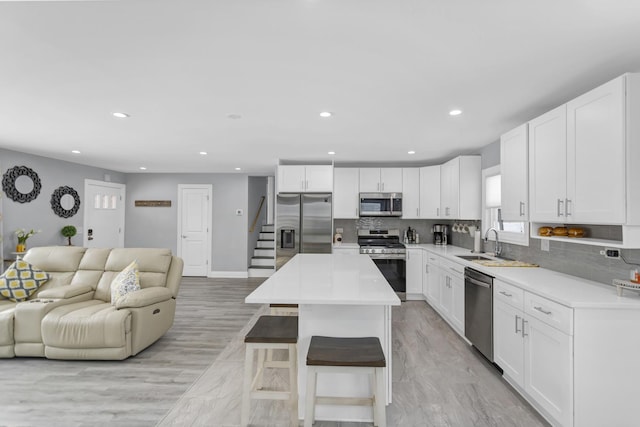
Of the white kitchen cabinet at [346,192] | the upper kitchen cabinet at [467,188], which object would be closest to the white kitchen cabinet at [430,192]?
the upper kitchen cabinet at [467,188]

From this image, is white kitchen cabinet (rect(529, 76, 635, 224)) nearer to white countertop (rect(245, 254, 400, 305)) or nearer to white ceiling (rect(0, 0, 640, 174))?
white ceiling (rect(0, 0, 640, 174))

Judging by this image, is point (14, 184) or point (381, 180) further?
point (381, 180)

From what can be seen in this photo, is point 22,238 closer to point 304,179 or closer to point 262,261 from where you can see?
point 262,261

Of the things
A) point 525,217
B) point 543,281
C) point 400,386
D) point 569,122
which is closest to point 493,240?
point 525,217

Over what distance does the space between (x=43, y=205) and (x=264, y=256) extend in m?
4.18

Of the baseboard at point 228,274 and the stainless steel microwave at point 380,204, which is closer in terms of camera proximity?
the stainless steel microwave at point 380,204

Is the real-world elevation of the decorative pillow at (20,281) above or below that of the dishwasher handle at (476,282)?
below

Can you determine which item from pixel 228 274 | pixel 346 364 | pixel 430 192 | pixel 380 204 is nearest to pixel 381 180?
pixel 380 204

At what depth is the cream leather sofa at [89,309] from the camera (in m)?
3.00

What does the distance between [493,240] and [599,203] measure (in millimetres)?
2250

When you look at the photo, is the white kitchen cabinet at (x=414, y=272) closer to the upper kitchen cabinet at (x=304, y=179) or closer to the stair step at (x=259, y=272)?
the upper kitchen cabinet at (x=304, y=179)

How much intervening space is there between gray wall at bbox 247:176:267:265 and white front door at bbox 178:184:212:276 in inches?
35.3

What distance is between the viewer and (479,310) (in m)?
3.13

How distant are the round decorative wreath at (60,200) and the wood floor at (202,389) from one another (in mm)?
3406
